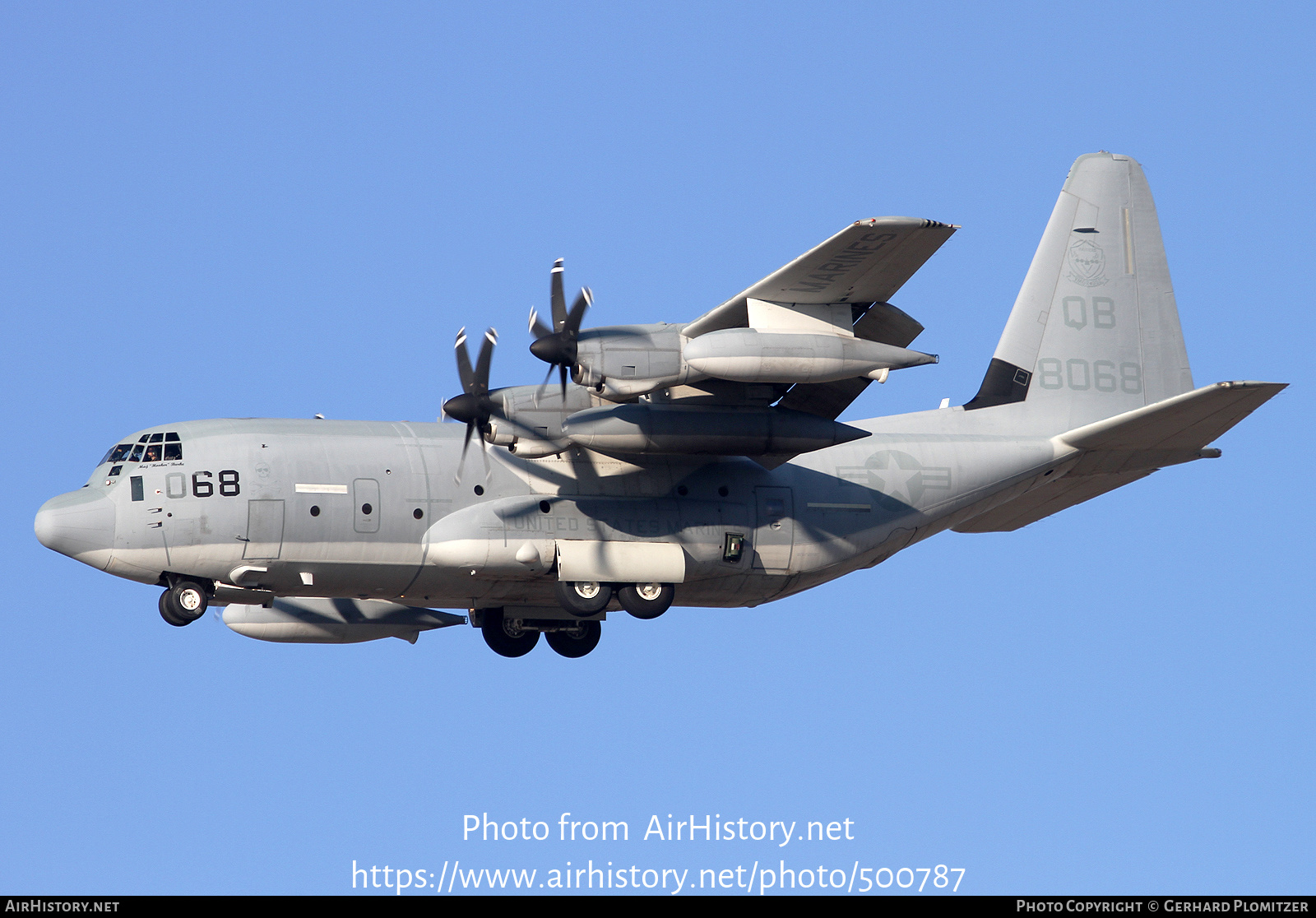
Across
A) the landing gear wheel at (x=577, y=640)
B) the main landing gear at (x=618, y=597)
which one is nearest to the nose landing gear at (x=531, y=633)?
the landing gear wheel at (x=577, y=640)

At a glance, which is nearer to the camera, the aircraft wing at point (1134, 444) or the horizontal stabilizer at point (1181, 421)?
the horizontal stabilizer at point (1181, 421)

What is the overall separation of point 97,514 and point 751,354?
8.64 meters

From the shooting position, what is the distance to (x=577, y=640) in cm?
2634

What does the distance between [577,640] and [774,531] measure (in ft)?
13.0

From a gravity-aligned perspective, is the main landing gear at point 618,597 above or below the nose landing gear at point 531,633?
above

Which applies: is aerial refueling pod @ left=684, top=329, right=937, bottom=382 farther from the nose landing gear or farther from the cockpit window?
the cockpit window

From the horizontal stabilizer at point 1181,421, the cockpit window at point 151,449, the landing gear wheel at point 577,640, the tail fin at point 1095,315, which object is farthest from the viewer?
the tail fin at point 1095,315

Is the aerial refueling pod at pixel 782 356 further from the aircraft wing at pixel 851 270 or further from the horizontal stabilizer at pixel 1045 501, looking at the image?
the horizontal stabilizer at pixel 1045 501

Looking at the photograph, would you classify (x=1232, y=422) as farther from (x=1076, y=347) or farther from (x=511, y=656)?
(x=511, y=656)

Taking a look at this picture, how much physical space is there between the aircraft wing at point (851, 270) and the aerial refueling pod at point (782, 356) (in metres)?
0.46

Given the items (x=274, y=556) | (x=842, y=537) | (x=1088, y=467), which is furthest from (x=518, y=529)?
(x=1088, y=467)

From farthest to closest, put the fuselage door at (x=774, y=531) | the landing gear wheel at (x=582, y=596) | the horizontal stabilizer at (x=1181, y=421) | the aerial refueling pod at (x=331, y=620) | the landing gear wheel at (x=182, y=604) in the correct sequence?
the aerial refueling pod at (x=331, y=620) → the fuselage door at (x=774, y=531) → the horizontal stabilizer at (x=1181, y=421) → the landing gear wheel at (x=582, y=596) → the landing gear wheel at (x=182, y=604)

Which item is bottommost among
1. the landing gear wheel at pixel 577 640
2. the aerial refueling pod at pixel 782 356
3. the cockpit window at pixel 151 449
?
the landing gear wheel at pixel 577 640

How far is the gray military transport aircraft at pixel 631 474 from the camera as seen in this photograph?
2159 cm
